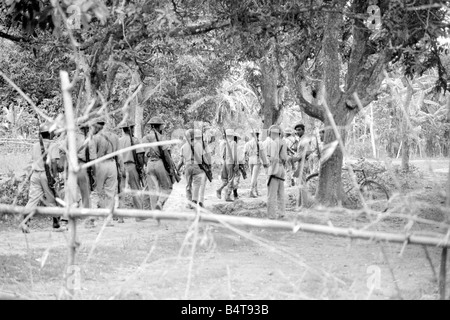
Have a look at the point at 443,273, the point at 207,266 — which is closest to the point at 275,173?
the point at 207,266

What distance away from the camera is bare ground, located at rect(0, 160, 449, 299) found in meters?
6.52

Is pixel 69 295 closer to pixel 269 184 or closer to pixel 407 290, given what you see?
pixel 407 290

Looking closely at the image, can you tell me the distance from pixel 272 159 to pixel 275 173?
27cm

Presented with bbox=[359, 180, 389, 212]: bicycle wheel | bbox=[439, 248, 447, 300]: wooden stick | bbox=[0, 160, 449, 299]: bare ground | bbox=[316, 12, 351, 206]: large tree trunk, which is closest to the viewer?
bbox=[439, 248, 447, 300]: wooden stick

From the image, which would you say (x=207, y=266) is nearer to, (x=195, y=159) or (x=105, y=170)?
A: (x=105, y=170)

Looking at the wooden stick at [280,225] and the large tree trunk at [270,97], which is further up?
the large tree trunk at [270,97]

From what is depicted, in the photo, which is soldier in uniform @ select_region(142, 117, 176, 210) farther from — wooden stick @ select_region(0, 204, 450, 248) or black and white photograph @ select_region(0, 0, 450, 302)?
wooden stick @ select_region(0, 204, 450, 248)

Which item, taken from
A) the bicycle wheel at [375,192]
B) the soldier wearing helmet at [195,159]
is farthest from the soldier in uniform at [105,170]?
the bicycle wheel at [375,192]

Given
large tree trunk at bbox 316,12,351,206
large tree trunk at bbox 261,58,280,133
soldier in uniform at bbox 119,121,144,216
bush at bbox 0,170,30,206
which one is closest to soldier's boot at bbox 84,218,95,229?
soldier in uniform at bbox 119,121,144,216

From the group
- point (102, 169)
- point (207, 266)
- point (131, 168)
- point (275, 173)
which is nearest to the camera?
point (207, 266)

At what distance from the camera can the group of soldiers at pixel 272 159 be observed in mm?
12742

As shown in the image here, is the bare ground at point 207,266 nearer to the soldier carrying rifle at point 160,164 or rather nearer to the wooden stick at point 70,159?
the soldier carrying rifle at point 160,164

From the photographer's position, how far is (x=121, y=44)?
440 inches

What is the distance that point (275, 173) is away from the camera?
1255cm
